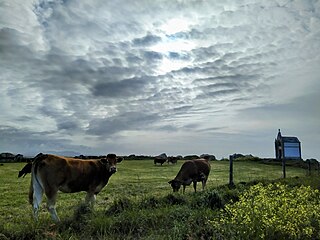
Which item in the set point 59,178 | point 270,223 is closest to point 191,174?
point 59,178

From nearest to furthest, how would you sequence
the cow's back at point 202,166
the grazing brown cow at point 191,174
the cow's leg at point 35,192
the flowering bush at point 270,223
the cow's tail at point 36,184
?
1. the flowering bush at point 270,223
2. the cow's leg at point 35,192
3. the cow's tail at point 36,184
4. the grazing brown cow at point 191,174
5. the cow's back at point 202,166

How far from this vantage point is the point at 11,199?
48.8ft

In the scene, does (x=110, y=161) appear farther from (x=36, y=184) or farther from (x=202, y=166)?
(x=202, y=166)

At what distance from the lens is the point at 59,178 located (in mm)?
10273

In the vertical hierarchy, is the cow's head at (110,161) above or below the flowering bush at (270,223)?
above

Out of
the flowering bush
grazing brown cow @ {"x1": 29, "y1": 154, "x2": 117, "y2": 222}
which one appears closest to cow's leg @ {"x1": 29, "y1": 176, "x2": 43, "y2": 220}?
grazing brown cow @ {"x1": 29, "y1": 154, "x2": 117, "y2": 222}

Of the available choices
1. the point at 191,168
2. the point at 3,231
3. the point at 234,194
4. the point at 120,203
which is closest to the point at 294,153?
the point at 191,168

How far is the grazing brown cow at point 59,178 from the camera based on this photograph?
997 cm

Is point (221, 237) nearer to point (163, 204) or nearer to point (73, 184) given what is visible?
point (163, 204)

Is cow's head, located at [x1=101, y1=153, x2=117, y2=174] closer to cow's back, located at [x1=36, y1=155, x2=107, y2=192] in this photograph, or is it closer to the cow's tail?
cow's back, located at [x1=36, y1=155, x2=107, y2=192]

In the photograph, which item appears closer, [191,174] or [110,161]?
[110,161]

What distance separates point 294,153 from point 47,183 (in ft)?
164

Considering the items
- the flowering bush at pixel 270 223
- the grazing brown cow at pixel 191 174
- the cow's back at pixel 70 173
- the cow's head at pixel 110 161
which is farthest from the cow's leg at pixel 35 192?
the grazing brown cow at pixel 191 174

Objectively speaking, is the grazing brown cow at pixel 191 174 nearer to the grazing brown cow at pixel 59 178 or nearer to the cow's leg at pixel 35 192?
the grazing brown cow at pixel 59 178
